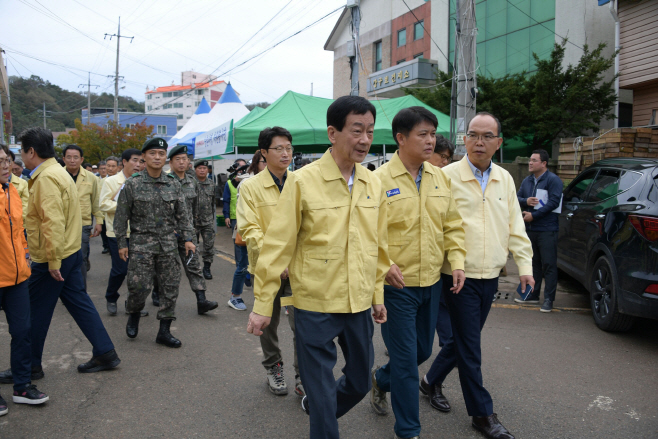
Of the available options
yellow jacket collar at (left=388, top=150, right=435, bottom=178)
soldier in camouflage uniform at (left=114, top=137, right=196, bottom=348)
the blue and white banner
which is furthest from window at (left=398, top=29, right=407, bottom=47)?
yellow jacket collar at (left=388, top=150, right=435, bottom=178)

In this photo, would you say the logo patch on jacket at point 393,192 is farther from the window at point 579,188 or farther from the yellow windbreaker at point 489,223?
the window at point 579,188

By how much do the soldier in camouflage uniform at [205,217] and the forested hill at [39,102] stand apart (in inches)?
2033

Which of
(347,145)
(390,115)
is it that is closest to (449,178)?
(347,145)

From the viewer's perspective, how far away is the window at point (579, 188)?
6.50 m

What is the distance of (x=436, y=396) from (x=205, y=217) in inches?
211

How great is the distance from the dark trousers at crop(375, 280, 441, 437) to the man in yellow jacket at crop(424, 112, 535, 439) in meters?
0.26

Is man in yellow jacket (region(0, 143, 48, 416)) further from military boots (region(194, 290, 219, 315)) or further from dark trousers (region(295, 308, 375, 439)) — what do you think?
military boots (region(194, 290, 219, 315))

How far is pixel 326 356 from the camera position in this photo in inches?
99.9

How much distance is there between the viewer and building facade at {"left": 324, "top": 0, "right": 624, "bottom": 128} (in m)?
16.0

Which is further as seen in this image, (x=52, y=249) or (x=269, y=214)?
(x=269, y=214)

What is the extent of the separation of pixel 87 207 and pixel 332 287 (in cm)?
591

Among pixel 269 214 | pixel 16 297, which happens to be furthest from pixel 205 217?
pixel 16 297

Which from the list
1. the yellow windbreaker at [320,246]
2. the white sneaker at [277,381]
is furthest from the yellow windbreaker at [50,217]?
the yellow windbreaker at [320,246]

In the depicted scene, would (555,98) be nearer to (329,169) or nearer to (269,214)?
(269,214)
